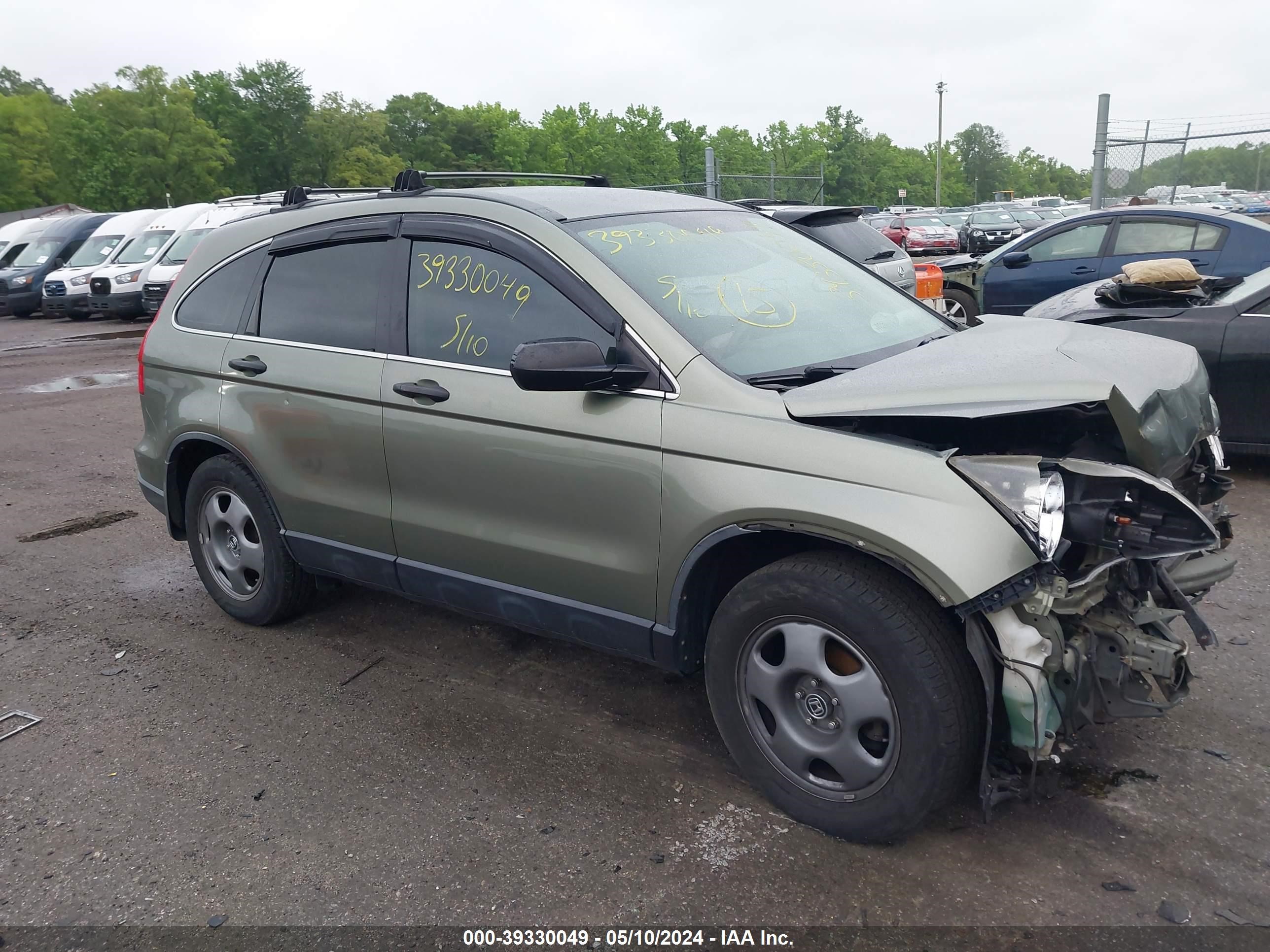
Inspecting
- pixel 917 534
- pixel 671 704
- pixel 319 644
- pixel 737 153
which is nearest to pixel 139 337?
pixel 319 644

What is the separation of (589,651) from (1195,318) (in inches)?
173

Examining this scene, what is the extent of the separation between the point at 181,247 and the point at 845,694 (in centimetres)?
2086

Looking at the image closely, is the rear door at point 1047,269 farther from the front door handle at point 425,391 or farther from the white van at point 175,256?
the white van at point 175,256

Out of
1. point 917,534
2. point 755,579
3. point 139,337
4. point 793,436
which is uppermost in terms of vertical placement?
point 793,436

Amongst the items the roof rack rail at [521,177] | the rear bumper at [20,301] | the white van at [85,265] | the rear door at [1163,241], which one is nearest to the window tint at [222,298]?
the roof rack rail at [521,177]

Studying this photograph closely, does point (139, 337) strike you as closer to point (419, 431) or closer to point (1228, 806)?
point (419, 431)

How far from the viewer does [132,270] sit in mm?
21094

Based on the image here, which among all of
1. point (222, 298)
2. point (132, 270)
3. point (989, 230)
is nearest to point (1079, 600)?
point (222, 298)

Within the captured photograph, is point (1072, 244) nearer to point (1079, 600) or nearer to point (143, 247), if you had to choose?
point (1079, 600)

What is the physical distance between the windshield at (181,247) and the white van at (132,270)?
0.74 feet

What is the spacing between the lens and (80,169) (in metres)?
52.7

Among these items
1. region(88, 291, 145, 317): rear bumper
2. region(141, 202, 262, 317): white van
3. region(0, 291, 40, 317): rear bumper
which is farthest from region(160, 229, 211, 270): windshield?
region(0, 291, 40, 317): rear bumper

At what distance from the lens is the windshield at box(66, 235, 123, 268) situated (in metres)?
23.5

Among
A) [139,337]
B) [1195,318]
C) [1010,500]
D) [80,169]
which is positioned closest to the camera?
[1010,500]
